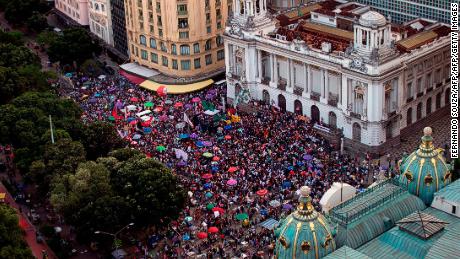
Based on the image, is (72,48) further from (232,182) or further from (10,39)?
(232,182)

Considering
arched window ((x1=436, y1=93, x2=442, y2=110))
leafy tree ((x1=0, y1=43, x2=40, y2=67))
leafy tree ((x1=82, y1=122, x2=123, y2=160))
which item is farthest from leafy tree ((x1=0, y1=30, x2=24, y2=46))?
arched window ((x1=436, y1=93, x2=442, y2=110))

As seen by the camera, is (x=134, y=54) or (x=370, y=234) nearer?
(x=370, y=234)

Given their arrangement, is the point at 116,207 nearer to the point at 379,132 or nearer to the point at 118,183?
the point at 118,183

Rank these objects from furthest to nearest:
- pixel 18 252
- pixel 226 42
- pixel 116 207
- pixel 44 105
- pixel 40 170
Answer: pixel 226 42 < pixel 44 105 < pixel 40 170 < pixel 116 207 < pixel 18 252

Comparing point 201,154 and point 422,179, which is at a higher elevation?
point 422,179

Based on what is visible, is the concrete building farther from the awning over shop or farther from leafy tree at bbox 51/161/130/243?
leafy tree at bbox 51/161/130/243

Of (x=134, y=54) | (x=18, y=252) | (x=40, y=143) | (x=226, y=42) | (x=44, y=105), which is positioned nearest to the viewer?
(x=18, y=252)

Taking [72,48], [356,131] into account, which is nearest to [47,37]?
[72,48]

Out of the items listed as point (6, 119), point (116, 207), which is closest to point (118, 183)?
point (116, 207)
